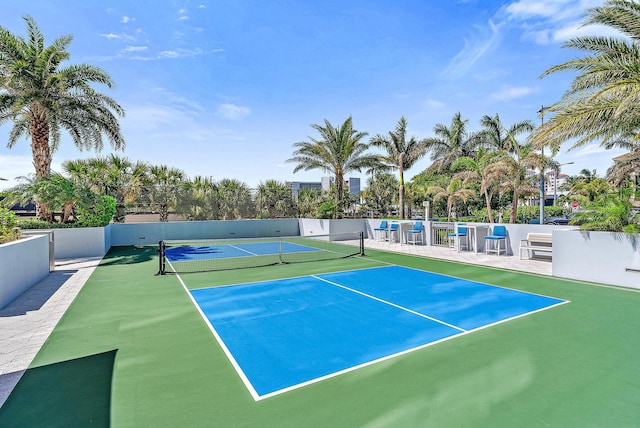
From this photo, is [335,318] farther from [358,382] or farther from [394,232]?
[394,232]

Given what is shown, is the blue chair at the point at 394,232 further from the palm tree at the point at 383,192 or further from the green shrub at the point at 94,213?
the palm tree at the point at 383,192

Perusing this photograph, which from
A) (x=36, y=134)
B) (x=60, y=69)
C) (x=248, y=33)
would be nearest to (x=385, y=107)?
(x=248, y=33)

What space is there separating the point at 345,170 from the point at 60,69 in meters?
15.7

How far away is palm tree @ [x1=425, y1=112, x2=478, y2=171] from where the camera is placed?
29.1 metres

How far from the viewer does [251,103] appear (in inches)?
770

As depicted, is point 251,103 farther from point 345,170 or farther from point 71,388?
point 71,388

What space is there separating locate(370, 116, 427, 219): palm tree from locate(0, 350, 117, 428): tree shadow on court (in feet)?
72.2

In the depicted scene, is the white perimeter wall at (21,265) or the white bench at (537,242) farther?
the white bench at (537,242)

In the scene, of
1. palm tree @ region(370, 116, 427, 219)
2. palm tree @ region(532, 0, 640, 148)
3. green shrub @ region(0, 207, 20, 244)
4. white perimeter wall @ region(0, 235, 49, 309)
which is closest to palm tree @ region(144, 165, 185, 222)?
white perimeter wall @ region(0, 235, 49, 309)

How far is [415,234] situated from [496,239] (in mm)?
4832

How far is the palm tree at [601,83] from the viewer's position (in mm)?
9195

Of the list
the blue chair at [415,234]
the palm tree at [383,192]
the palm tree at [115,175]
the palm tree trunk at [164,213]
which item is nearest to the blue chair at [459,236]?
the blue chair at [415,234]

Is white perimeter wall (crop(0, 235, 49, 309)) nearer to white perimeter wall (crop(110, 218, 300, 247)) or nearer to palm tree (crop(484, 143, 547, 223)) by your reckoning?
white perimeter wall (crop(110, 218, 300, 247))

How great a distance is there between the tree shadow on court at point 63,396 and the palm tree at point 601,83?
12.2m
